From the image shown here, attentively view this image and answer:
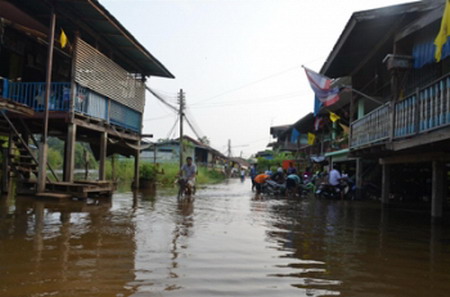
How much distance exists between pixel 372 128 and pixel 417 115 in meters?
2.99

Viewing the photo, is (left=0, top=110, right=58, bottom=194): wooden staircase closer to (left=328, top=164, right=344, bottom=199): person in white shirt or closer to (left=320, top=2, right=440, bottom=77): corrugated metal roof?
(left=320, top=2, right=440, bottom=77): corrugated metal roof

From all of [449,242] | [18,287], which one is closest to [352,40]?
[449,242]

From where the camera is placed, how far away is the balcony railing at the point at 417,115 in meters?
6.45

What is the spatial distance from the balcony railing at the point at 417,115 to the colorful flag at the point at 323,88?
127 centimetres

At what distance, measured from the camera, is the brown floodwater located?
352 centimetres

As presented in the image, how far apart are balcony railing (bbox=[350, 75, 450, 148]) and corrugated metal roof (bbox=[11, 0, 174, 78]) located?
327 inches

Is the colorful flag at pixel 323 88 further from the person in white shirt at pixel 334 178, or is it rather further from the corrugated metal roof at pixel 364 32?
the person in white shirt at pixel 334 178

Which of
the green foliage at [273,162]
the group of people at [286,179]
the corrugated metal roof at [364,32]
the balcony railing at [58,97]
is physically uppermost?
the corrugated metal roof at [364,32]

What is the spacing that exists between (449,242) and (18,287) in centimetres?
611

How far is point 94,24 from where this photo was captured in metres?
12.3

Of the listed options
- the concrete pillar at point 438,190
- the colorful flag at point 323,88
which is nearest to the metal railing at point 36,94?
the colorful flag at point 323,88

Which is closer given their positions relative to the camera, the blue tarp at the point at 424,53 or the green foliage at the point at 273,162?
the blue tarp at the point at 424,53

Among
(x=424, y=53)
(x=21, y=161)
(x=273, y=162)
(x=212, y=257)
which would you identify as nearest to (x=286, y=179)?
(x=424, y=53)

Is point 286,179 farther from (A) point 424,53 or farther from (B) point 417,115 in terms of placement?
(B) point 417,115
